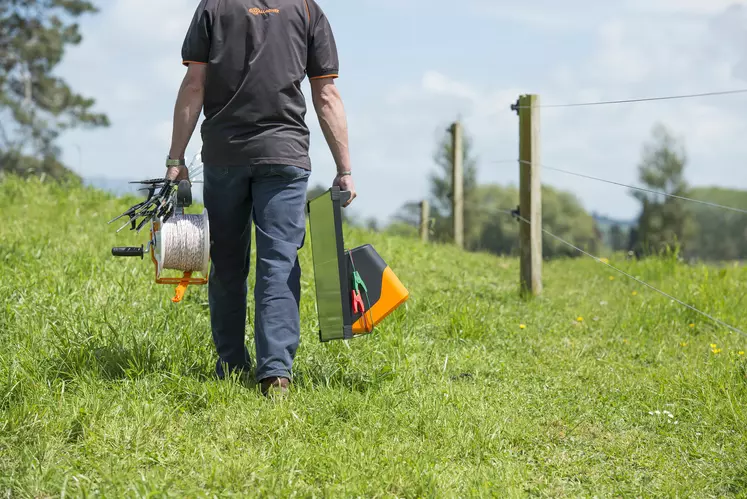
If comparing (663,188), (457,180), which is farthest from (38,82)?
(663,188)

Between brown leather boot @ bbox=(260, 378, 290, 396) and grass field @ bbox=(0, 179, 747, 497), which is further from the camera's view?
brown leather boot @ bbox=(260, 378, 290, 396)

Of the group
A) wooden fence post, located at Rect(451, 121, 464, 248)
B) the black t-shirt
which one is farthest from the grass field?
wooden fence post, located at Rect(451, 121, 464, 248)

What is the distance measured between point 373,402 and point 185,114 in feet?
5.33

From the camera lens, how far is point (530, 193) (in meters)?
7.05

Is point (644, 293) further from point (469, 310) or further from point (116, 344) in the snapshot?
point (116, 344)

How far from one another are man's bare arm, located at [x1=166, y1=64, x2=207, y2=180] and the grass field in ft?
3.30

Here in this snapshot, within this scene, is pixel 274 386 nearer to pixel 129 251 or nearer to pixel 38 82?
pixel 129 251

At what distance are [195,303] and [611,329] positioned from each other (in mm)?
2975

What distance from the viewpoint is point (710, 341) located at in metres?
5.45

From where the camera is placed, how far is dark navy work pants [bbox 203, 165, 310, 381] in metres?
3.77

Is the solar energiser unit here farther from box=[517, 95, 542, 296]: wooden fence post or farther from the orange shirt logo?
box=[517, 95, 542, 296]: wooden fence post

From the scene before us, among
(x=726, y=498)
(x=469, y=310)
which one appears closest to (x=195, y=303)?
(x=469, y=310)

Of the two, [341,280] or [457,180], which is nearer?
[341,280]

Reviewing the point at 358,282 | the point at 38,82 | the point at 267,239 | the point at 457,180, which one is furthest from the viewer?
the point at 38,82
